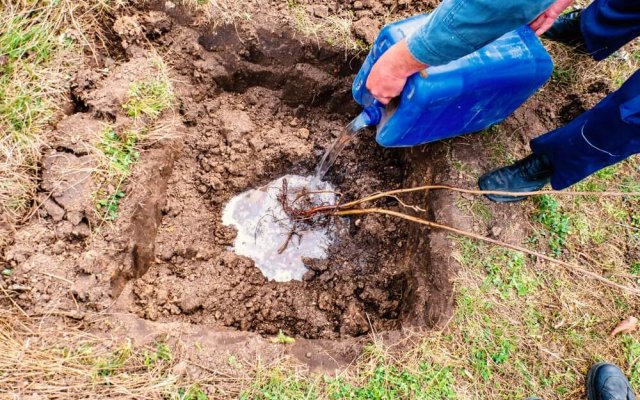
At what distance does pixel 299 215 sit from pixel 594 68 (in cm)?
188

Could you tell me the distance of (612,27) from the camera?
220 cm

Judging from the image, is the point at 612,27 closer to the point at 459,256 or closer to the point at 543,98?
the point at 543,98

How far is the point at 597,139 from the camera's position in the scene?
5.68 ft

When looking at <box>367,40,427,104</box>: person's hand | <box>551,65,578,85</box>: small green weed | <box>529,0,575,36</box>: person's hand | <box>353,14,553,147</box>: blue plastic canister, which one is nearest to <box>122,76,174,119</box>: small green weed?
<box>353,14,553,147</box>: blue plastic canister

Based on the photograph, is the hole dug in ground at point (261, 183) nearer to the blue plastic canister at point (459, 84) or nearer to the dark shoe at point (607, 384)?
the blue plastic canister at point (459, 84)

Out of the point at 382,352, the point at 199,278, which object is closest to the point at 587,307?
the point at 382,352

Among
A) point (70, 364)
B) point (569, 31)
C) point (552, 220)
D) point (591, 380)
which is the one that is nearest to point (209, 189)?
point (70, 364)

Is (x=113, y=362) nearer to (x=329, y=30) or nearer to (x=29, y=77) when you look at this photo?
(x=29, y=77)

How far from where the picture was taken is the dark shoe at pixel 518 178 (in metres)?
2.05

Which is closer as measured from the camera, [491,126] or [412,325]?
[412,325]

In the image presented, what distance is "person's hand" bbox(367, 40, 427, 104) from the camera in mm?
1367

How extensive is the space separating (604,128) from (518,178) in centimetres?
46

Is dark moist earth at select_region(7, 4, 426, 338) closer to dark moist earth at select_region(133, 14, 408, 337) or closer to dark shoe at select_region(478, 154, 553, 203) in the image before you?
dark moist earth at select_region(133, 14, 408, 337)

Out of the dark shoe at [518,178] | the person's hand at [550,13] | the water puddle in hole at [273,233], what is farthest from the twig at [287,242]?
the person's hand at [550,13]
